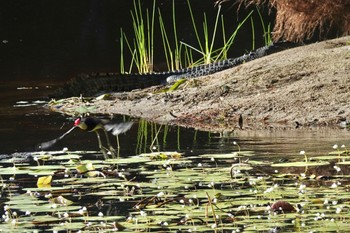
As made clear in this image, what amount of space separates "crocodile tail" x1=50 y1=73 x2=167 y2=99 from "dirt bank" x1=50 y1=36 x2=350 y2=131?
0.68 m

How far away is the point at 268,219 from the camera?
516 cm

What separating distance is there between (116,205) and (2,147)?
3.02 meters

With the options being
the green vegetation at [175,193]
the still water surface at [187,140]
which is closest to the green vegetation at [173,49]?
the still water surface at [187,140]

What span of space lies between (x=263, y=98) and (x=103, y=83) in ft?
12.5

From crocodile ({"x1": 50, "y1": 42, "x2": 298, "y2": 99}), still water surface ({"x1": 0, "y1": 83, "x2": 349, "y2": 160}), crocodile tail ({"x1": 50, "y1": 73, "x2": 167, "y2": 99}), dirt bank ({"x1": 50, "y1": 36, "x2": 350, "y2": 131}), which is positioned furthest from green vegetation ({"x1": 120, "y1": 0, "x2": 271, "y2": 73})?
still water surface ({"x1": 0, "y1": 83, "x2": 349, "y2": 160})

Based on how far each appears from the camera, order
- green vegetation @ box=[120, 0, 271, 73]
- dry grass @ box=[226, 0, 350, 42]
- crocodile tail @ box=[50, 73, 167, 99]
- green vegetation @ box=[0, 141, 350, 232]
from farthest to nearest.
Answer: green vegetation @ box=[120, 0, 271, 73] < crocodile tail @ box=[50, 73, 167, 99] < dry grass @ box=[226, 0, 350, 42] < green vegetation @ box=[0, 141, 350, 232]

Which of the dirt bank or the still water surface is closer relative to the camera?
the still water surface

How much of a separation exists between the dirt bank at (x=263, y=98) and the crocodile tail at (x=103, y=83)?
682 millimetres

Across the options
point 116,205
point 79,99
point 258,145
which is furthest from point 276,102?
point 116,205

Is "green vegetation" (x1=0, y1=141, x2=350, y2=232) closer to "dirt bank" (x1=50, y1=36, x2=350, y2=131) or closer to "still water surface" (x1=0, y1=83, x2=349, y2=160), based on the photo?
"still water surface" (x1=0, y1=83, x2=349, y2=160)

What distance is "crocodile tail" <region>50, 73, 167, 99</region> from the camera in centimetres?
1339

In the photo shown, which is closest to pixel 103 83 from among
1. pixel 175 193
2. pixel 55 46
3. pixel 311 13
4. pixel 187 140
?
pixel 311 13

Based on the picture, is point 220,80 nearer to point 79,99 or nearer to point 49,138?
point 79,99

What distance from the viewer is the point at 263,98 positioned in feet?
34.3
